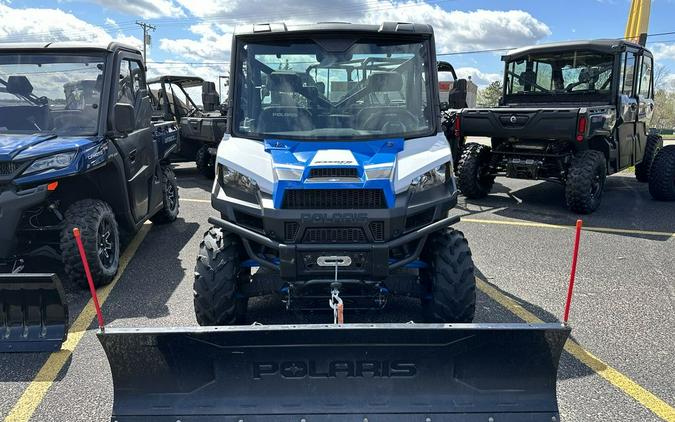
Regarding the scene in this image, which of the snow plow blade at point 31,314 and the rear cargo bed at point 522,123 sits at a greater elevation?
the rear cargo bed at point 522,123

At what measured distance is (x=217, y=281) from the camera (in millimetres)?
3404

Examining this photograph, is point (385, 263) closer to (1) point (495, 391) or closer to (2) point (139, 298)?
(1) point (495, 391)

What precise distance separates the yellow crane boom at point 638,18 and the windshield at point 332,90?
86.0 ft

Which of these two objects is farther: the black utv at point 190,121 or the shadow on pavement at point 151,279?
the black utv at point 190,121

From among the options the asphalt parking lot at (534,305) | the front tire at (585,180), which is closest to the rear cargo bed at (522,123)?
the front tire at (585,180)

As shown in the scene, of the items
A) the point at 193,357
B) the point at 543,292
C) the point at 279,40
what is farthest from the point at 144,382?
the point at 543,292

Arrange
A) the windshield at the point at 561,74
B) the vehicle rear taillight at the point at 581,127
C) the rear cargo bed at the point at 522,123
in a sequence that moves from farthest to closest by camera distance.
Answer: the windshield at the point at 561,74 < the rear cargo bed at the point at 522,123 < the vehicle rear taillight at the point at 581,127

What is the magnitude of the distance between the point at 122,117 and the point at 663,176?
354 inches

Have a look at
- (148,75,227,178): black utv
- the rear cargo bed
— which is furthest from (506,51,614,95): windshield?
(148,75,227,178): black utv

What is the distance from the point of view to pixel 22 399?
310cm

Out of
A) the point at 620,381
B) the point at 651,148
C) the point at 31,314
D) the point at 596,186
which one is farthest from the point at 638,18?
the point at 31,314

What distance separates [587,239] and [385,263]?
4570 mm

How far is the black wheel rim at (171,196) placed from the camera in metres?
7.38

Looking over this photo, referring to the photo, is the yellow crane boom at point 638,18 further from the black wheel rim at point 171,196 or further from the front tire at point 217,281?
the front tire at point 217,281
